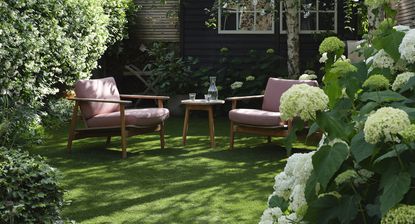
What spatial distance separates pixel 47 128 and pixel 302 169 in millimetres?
7847

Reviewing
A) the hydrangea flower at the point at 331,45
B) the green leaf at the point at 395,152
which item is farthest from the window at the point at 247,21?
the green leaf at the point at 395,152

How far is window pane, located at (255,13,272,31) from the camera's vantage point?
12.4 m

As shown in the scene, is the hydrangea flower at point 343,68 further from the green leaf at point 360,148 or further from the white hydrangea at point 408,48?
the green leaf at point 360,148

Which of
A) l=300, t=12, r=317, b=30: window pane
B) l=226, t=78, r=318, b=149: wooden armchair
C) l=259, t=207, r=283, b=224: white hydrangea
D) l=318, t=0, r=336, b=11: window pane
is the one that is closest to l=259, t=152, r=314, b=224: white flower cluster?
l=259, t=207, r=283, b=224: white hydrangea

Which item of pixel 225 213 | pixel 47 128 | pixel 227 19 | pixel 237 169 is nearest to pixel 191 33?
pixel 227 19

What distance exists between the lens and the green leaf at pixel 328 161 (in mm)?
1438

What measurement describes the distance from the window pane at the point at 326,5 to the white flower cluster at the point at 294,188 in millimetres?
10866

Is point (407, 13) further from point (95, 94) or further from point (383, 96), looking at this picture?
point (383, 96)

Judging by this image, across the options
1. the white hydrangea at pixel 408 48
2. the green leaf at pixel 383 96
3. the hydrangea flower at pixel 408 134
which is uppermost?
the white hydrangea at pixel 408 48

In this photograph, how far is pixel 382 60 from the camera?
1950 millimetres

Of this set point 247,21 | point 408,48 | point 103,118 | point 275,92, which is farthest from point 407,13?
point 408,48

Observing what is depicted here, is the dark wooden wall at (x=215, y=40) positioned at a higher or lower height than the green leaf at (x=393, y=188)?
higher

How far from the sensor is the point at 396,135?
136cm

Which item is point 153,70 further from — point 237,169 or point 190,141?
point 237,169
